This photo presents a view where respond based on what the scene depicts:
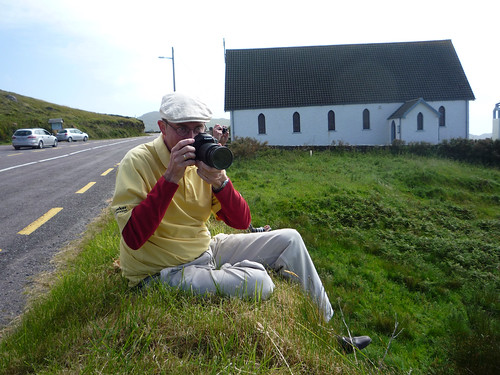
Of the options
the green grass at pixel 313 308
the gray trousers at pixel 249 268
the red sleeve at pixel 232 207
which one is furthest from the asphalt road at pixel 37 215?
the red sleeve at pixel 232 207

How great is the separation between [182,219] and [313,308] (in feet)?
3.97

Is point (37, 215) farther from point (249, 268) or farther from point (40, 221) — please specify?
point (249, 268)

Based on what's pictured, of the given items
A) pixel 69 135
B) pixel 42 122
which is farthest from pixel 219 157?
pixel 42 122

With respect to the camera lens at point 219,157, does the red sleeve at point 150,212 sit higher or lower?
lower

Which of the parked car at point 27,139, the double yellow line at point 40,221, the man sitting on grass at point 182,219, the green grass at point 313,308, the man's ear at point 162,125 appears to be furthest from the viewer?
the parked car at point 27,139

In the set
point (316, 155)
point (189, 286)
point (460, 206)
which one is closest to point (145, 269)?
point (189, 286)

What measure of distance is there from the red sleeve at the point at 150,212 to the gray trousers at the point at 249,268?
45cm

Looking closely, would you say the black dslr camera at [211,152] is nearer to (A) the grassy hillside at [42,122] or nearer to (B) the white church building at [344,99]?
(B) the white church building at [344,99]

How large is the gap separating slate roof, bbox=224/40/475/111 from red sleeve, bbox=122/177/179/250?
35160 millimetres

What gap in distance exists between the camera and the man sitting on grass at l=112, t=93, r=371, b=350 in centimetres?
290

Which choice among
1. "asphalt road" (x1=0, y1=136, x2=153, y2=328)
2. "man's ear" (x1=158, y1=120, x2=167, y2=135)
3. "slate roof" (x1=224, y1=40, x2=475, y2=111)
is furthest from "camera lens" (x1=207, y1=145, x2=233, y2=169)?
"slate roof" (x1=224, y1=40, x2=475, y2=111)

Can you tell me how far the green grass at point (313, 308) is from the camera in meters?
2.57

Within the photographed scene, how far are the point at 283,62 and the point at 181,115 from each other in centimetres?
4063

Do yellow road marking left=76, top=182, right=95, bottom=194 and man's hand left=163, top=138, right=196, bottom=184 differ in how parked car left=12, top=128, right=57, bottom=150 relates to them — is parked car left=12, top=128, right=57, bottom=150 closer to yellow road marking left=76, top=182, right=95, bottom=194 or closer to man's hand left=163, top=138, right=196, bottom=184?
yellow road marking left=76, top=182, right=95, bottom=194
